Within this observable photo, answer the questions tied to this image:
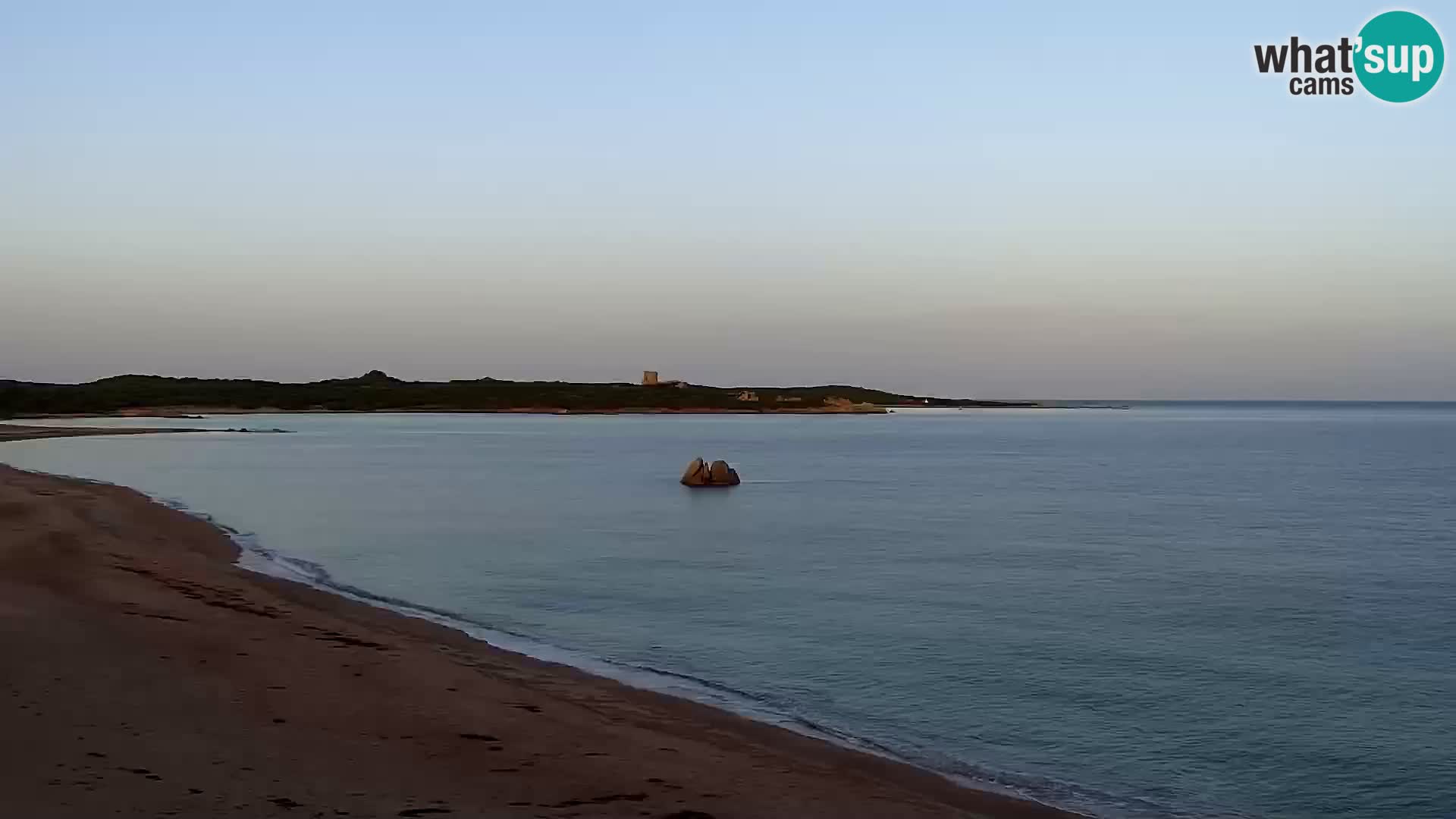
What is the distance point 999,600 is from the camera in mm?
17625

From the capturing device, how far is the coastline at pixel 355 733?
727 cm

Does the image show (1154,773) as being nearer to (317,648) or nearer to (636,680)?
(636,680)

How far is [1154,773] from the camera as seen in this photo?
9508 mm

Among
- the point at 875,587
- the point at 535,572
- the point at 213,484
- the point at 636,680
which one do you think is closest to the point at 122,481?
the point at 213,484

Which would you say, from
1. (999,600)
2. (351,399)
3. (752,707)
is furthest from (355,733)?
(351,399)

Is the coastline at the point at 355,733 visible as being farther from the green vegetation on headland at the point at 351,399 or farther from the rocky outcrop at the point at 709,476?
the green vegetation on headland at the point at 351,399

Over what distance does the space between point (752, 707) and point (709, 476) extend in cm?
2923

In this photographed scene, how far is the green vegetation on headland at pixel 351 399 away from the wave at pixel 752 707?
12792 cm

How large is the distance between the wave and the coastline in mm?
245

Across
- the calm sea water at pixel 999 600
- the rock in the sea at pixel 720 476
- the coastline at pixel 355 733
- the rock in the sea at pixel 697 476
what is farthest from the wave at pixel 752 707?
the rock in the sea at pixel 720 476

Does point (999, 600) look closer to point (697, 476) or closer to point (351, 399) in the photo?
point (697, 476)

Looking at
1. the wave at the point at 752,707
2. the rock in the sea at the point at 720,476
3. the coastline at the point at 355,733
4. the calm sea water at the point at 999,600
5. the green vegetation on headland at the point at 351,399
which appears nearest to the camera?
the coastline at the point at 355,733

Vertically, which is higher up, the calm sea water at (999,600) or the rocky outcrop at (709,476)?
the rocky outcrop at (709,476)

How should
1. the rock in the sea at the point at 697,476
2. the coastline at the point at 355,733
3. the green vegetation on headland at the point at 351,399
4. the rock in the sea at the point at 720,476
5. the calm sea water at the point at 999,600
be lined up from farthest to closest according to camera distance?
the green vegetation on headland at the point at 351,399, the rock in the sea at the point at 720,476, the rock in the sea at the point at 697,476, the calm sea water at the point at 999,600, the coastline at the point at 355,733
